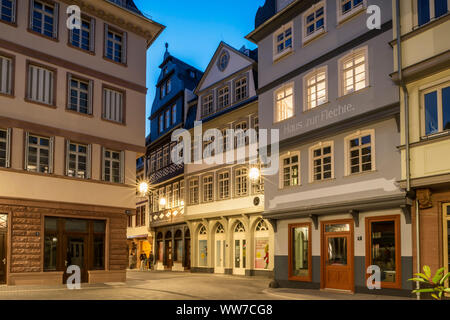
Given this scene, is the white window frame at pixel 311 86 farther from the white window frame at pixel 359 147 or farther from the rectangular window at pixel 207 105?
the rectangular window at pixel 207 105

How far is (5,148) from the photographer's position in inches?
829

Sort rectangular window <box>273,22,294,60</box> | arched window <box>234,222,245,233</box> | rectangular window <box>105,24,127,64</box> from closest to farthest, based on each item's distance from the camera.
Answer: rectangular window <box>273,22,294,60</box>, rectangular window <box>105,24,127,64</box>, arched window <box>234,222,245,233</box>

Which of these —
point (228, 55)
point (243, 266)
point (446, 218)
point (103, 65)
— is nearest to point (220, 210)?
point (243, 266)

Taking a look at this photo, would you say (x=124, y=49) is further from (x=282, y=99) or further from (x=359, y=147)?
(x=359, y=147)

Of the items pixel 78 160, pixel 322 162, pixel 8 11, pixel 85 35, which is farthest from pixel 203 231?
pixel 8 11

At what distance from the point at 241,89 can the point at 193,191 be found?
8950 mm

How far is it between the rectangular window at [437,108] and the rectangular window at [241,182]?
57.1 ft


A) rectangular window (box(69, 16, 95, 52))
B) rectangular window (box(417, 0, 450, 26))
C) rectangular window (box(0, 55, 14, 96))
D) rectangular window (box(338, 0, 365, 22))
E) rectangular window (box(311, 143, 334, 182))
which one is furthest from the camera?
rectangular window (box(69, 16, 95, 52))

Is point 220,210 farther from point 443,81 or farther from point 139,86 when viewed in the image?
point 443,81

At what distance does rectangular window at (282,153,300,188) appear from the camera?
22531mm

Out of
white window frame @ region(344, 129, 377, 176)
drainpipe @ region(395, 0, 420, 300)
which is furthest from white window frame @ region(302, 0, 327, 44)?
white window frame @ region(344, 129, 377, 176)

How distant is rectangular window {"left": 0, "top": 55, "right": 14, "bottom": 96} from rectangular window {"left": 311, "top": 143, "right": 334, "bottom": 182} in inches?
505

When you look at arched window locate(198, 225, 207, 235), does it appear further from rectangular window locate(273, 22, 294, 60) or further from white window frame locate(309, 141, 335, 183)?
white window frame locate(309, 141, 335, 183)

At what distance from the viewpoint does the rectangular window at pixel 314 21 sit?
21641mm
